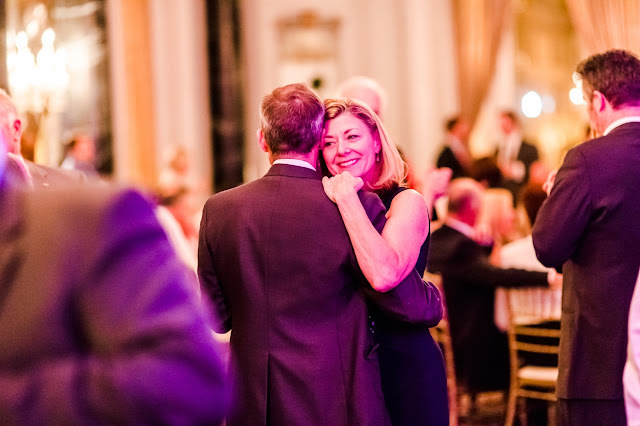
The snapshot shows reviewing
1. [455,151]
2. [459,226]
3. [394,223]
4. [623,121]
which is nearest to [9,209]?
[394,223]

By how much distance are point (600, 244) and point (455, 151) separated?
646 cm

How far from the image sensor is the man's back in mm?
A: 2363

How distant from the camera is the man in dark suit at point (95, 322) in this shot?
3.41 ft

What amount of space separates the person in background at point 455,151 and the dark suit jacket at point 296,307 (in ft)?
22.0

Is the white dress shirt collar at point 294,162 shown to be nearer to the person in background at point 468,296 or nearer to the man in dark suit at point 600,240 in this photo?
the man in dark suit at point 600,240

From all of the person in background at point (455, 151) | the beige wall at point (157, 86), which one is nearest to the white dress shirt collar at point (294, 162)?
the person in background at point (455, 151)

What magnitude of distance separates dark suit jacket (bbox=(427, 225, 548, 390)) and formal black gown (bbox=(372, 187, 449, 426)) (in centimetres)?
213

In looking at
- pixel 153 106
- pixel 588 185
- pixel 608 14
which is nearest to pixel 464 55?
pixel 608 14

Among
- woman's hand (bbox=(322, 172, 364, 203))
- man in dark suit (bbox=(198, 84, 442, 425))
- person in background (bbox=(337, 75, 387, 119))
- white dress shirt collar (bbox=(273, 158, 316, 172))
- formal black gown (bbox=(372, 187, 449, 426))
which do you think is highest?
person in background (bbox=(337, 75, 387, 119))

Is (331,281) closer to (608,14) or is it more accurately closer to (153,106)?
(608,14)

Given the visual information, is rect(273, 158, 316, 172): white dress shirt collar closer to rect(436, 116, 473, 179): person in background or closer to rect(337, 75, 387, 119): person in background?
rect(337, 75, 387, 119): person in background

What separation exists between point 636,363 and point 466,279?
2.92 metres

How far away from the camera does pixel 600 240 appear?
9.17 ft

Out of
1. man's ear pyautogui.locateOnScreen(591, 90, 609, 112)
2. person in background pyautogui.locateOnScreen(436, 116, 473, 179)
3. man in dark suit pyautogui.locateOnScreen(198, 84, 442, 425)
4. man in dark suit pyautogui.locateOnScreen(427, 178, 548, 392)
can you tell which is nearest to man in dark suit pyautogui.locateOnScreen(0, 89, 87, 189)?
man in dark suit pyautogui.locateOnScreen(198, 84, 442, 425)
